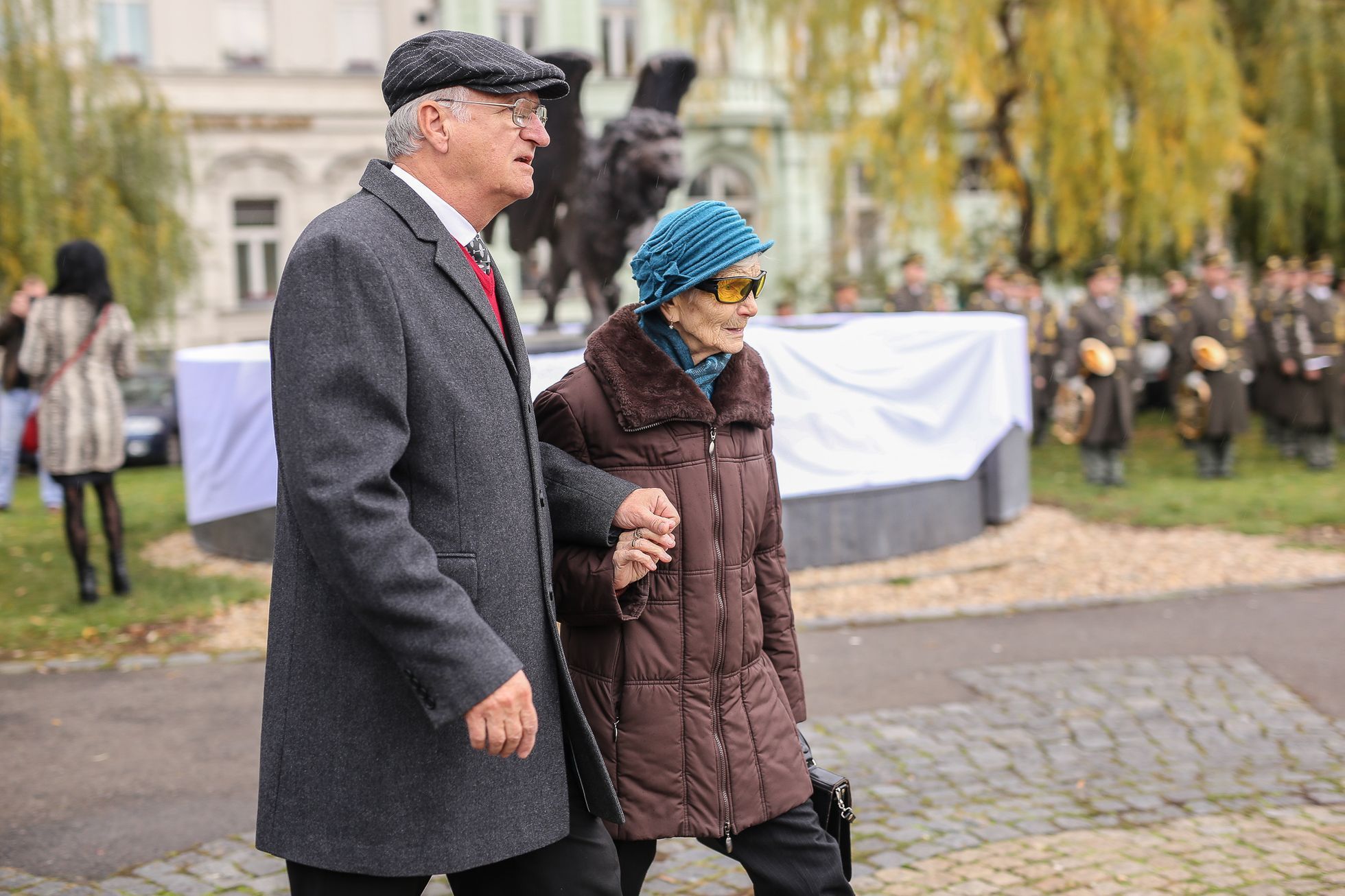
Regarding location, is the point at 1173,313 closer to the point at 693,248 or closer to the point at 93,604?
the point at 93,604

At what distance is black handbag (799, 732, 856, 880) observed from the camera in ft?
9.93

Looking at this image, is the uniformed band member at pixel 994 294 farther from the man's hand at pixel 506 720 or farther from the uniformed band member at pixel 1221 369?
the man's hand at pixel 506 720

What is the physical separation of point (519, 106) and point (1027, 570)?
23.8 ft

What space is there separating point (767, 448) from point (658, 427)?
332 mm

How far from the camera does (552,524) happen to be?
2840 millimetres

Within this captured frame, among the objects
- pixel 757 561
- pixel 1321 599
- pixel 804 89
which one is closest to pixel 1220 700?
pixel 1321 599

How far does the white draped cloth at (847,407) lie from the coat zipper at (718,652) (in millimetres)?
5493

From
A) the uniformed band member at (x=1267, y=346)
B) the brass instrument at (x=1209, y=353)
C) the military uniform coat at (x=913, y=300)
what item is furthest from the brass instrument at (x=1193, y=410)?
the military uniform coat at (x=913, y=300)

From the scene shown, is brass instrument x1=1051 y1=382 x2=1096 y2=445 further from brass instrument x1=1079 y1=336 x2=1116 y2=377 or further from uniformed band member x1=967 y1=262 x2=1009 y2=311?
uniformed band member x1=967 y1=262 x2=1009 y2=311

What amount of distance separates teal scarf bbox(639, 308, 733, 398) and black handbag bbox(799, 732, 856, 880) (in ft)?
2.53

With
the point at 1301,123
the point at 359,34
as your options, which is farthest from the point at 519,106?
the point at 359,34

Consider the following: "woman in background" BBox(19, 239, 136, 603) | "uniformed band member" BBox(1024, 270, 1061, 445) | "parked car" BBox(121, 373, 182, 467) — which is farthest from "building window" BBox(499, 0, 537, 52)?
"woman in background" BBox(19, 239, 136, 603)

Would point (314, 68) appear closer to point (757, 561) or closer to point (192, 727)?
point (192, 727)

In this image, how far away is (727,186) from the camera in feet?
102
